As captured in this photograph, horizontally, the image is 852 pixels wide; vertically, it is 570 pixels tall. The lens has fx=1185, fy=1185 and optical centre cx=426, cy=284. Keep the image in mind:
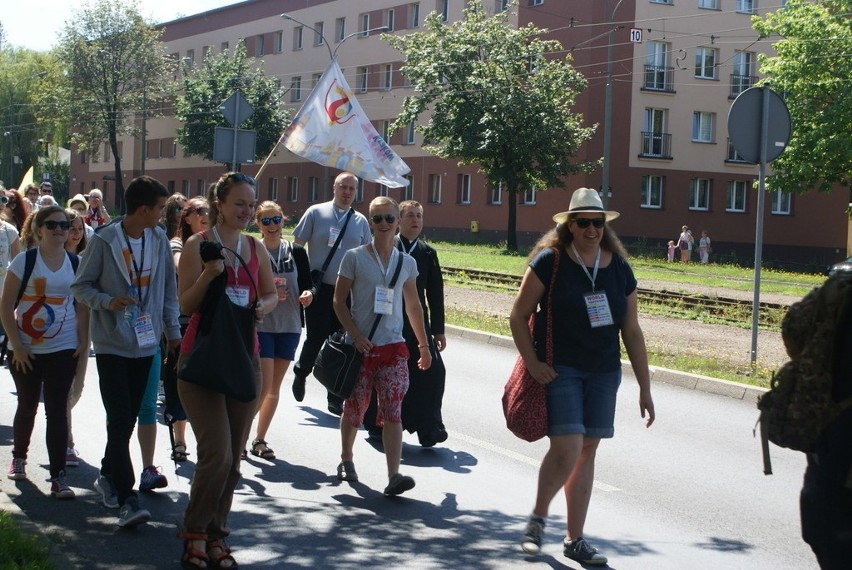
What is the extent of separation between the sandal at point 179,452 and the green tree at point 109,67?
2799 inches

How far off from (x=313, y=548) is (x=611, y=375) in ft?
5.56

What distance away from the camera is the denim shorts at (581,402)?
5.56 meters

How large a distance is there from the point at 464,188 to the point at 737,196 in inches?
515

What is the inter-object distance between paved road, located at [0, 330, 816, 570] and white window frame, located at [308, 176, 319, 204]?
2332 inches

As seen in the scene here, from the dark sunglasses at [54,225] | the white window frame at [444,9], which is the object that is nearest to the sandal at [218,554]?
the dark sunglasses at [54,225]

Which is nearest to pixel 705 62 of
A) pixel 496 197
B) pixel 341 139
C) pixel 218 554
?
pixel 496 197

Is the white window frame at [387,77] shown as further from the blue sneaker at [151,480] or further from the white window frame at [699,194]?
the blue sneaker at [151,480]

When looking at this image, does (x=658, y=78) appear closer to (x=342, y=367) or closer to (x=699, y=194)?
(x=699, y=194)

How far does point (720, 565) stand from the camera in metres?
5.69

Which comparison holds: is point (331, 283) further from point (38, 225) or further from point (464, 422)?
point (38, 225)

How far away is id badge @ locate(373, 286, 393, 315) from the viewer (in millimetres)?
6902

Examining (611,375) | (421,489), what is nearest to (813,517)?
(611,375)

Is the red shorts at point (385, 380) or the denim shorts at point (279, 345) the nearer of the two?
the red shorts at point (385, 380)

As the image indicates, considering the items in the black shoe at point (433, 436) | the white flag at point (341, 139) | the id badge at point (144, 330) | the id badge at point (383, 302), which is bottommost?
the black shoe at point (433, 436)
